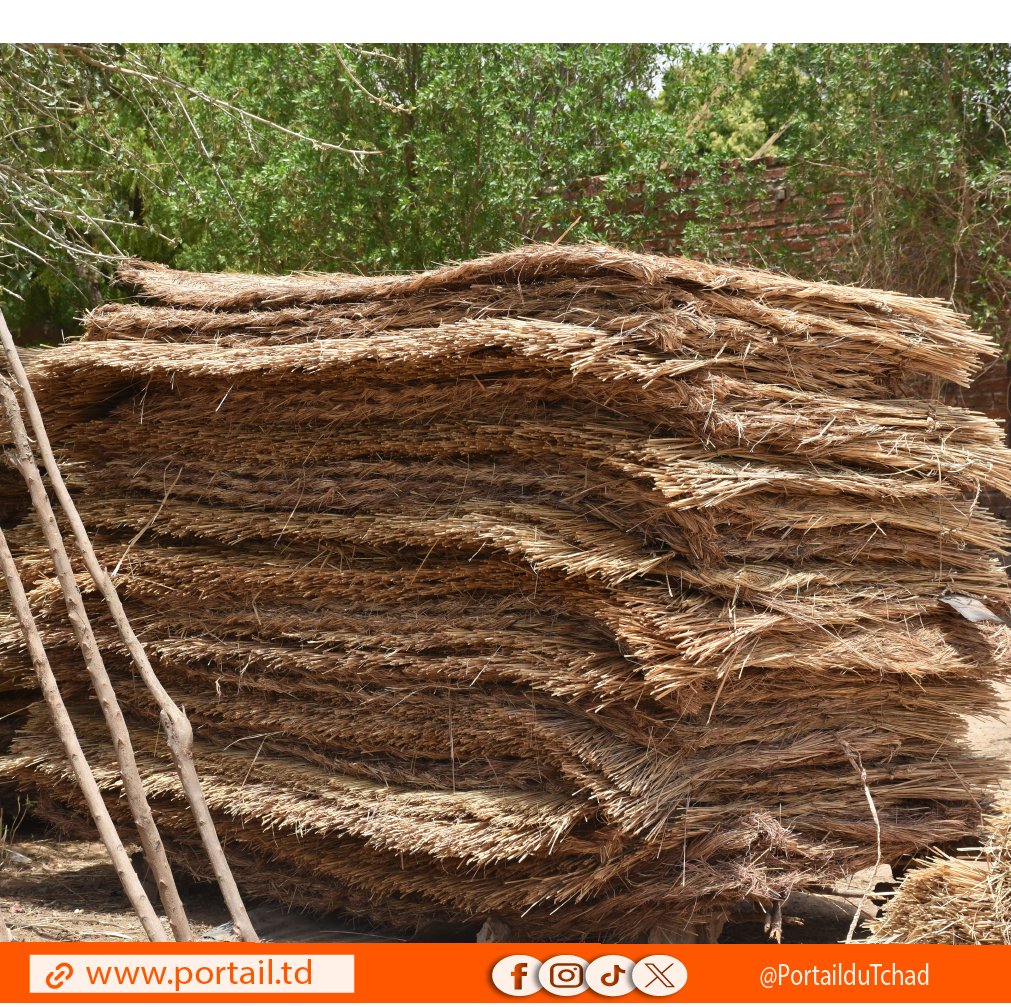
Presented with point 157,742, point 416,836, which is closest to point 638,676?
point 416,836

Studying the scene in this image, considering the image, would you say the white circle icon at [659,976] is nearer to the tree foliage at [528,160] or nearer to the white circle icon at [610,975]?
the white circle icon at [610,975]

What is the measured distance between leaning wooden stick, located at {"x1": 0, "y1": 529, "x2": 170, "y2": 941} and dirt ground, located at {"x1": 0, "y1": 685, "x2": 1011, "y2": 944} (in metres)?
0.83

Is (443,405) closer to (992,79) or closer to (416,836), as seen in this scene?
(416,836)

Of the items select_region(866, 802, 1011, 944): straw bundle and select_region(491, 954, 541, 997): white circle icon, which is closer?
select_region(866, 802, 1011, 944): straw bundle

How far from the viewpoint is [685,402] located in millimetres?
2816

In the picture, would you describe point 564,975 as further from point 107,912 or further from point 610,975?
point 107,912

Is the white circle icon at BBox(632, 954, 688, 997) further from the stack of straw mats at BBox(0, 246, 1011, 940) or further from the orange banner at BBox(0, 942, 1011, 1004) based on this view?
the stack of straw mats at BBox(0, 246, 1011, 940)

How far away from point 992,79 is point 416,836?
5956mm

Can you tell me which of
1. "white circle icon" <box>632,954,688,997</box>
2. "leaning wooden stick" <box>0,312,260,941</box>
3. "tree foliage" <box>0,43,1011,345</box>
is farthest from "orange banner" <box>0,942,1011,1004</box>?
"tree foliage" <box>0,43,1011,345</box>

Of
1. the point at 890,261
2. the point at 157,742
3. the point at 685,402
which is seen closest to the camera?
the point at 685,402

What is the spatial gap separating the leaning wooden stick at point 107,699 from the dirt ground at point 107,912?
2.53ft

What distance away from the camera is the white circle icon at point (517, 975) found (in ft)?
8.23

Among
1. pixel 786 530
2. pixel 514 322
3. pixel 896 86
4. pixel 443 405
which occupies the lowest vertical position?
pixel 786 530

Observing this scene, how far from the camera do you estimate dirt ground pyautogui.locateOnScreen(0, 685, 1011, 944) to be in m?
3.41
